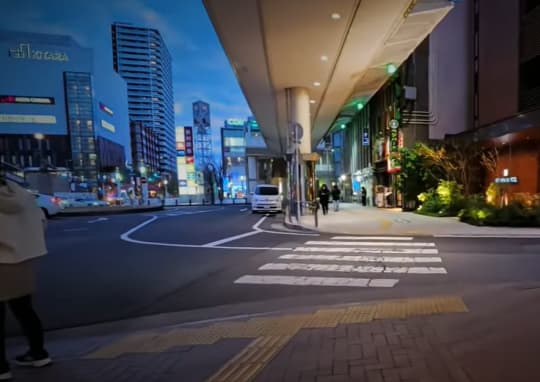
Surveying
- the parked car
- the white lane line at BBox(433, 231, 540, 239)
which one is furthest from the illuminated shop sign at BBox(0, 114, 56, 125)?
the white lane line at BBox(433, 231, 540, 239)

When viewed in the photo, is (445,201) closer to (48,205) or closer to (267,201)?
(267,201)

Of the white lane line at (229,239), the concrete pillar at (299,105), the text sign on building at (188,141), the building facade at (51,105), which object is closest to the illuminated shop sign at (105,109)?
the building facade at (51,105)

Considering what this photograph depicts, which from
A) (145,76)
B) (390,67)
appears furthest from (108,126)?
(390,67)

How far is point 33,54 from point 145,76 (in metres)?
57.1

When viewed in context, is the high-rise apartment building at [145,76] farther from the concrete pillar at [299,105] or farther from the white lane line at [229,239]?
the white lane line at [229,239]

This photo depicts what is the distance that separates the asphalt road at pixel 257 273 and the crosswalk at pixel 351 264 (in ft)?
0.06

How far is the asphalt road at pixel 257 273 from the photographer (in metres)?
4.23

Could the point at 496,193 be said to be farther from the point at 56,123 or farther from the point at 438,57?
the point at 56,123

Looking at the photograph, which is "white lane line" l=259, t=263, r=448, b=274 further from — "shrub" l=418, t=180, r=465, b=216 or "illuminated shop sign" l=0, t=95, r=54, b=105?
"illuminated shop sign" l=0, t=95, r=54, b=105

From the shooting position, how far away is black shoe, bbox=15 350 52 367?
8.08 feet

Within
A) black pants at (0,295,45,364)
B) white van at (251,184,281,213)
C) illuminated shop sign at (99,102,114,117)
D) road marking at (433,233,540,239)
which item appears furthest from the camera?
illuminated shop sign at (99,102,114,117)

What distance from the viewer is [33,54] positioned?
51594mm

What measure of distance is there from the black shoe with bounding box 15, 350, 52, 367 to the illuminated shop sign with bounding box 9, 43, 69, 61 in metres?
66.7

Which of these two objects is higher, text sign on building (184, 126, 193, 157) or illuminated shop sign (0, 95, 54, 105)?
illuminated shop sign (0, 95, 54, 105)
